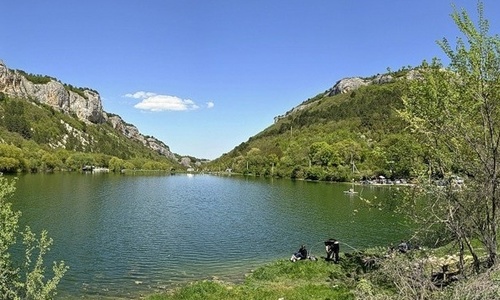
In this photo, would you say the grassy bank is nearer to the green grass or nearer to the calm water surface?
the green grass

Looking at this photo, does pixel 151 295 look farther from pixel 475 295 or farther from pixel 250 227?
pixel 250 227

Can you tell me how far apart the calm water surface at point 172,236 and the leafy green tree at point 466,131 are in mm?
14946

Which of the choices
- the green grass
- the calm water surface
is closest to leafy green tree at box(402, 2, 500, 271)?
the green grass

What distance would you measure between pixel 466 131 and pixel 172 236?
3230 centimetres

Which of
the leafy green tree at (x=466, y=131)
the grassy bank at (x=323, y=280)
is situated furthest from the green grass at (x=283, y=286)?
the leafy green tree at (x=466, y=131)

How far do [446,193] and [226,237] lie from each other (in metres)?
28.3

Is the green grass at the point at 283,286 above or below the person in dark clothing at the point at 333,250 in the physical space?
below

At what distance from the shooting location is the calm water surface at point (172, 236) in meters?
26.8

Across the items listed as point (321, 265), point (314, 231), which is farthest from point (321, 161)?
point (321, 265)

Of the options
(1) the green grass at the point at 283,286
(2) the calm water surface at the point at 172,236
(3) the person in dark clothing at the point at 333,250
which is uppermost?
(3) the person in dark clothing at the point at 333,250

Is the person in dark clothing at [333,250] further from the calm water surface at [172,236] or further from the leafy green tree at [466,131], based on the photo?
the leafy green tree at [466,131]

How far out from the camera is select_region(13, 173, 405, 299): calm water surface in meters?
26.8

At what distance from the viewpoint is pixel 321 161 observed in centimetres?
17388

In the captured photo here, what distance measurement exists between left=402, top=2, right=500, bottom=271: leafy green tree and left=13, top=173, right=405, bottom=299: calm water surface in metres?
14.9
